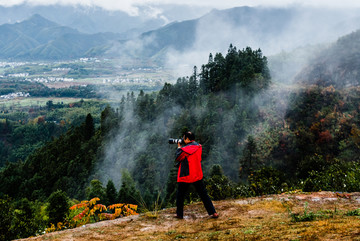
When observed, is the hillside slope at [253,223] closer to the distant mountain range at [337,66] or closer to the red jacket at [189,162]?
the red jacket at [189,162]

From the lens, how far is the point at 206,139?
5072 centimetres

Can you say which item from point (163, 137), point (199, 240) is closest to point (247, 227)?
point (199, 240)

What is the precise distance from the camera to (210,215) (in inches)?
313

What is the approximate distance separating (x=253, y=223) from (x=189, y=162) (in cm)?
214

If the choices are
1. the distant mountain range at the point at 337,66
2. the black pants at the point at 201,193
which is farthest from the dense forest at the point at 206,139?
the black pants at the point at 201,193

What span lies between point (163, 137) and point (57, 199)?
35080 millimetres

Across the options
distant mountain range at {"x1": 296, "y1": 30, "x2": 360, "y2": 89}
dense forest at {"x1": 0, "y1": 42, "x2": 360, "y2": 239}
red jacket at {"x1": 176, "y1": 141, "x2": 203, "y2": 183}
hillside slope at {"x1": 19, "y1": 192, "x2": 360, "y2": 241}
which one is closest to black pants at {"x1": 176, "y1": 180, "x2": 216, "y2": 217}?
red jacket at {"x1": 176, "y1": 141, "x2": 203, "y2": 183}

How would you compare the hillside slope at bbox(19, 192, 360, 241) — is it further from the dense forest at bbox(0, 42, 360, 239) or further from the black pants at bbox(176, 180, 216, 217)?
the dense forest at bbox(0, 42, 360, 239)

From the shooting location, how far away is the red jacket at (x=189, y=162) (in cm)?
754

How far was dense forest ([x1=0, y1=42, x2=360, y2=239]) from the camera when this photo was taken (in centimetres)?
3859

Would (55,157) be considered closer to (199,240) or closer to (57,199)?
(57,199)

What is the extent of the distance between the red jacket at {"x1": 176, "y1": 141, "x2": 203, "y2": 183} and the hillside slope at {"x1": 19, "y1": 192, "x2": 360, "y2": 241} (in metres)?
1.17

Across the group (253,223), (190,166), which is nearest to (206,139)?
(190,166)

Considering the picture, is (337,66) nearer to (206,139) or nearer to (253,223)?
(206,139)
